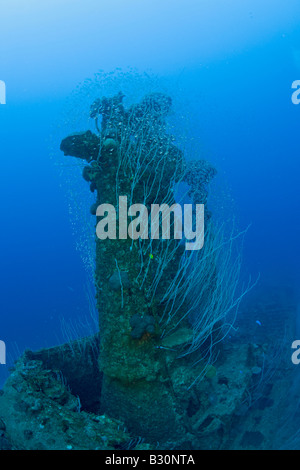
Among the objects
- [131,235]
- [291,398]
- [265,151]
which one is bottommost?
[291,398]

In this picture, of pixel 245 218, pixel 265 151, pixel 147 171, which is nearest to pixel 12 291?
pixel 245 218

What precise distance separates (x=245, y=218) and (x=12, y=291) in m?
53.3

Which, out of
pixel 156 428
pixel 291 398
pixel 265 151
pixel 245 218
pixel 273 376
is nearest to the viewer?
pixel 156 428

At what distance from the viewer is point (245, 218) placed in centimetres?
6875

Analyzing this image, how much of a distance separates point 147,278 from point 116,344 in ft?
3.47

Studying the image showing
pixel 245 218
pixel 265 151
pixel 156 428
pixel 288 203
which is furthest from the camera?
pixel 265 151

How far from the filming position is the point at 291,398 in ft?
16.4

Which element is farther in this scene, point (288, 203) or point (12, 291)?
point (288, 203)

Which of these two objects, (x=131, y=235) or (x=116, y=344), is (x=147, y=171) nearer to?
(x=131, y=235)

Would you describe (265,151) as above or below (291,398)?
above

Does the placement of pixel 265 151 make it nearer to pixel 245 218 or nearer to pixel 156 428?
pixel 245 218

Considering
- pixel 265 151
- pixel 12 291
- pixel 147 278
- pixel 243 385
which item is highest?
pixel 265 151

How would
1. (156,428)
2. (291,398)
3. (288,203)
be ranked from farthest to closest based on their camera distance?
(288,203) < (291,398) < (156,428)
